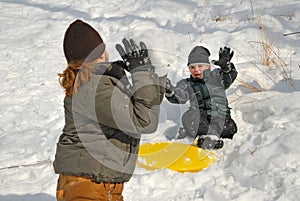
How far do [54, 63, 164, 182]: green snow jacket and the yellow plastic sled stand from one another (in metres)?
1.04

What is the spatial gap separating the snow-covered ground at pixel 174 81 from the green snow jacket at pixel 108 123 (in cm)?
39

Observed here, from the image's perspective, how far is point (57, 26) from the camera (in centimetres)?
641

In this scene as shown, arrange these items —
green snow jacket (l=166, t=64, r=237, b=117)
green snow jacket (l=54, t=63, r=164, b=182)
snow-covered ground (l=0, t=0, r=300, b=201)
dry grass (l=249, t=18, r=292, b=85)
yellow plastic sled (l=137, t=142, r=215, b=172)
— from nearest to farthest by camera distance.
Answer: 1. green snow jacket (l=54, t=63, r=164, b=182)
2. snow-covered ground (l=0, t=0, r=300, b=201)
3. yellow plastic sled (l=137, t=142, r=215, b=172)
4. green snow jacket (l=166, t=64, r=237, b=117)
5. dry grass (l=249, t=18, r=292, b=85)

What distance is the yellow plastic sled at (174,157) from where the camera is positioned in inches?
131

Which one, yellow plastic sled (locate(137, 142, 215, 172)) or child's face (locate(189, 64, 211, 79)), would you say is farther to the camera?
child's face (locate(189, 64, 211, 79))

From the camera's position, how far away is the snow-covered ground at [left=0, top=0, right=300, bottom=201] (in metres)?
3.02

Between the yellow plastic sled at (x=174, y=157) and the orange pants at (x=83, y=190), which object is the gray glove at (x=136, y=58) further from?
the yellow plastic sled at (x=174, y=157)

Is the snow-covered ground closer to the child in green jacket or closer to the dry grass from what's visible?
the dry grass

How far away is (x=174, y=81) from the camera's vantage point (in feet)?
15.0

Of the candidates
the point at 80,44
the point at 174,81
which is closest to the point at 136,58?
the point at 80,44

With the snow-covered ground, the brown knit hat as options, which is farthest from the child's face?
the brown knit hat

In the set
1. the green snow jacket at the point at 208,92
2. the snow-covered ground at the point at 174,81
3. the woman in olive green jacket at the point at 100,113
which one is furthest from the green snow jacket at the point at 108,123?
the green snow jacket at the point at 208,92

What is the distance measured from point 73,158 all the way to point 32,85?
282 cm

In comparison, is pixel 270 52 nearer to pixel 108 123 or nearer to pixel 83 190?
pixel 108 123
